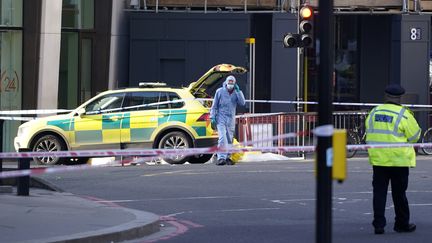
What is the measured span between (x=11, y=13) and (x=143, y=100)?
580 centimetres

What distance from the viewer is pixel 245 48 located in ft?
81.6

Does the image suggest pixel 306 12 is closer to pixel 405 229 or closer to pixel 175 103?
pixel 175 103

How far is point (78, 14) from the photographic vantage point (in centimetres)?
2433

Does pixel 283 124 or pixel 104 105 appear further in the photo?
pixel 283 124

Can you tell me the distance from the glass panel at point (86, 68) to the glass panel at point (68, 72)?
0.20 meters

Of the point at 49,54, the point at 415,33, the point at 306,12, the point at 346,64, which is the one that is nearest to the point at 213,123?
the point at 306,12

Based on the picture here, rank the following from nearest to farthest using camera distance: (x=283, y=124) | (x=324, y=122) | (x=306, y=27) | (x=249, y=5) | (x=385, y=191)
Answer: (x=324, y=122) < (x=385, y=191) < (x=306, y=27) < (x=283, y=124) < (x=249, y=5)

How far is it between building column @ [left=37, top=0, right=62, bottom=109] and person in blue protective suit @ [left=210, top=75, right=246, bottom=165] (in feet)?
21.8

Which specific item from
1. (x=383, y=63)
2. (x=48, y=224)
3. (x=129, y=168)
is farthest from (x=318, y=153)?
(x=383, y=63)

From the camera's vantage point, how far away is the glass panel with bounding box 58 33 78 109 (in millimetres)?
24156

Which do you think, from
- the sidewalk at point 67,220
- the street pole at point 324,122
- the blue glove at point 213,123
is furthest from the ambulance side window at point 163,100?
the street pole at point 324,122

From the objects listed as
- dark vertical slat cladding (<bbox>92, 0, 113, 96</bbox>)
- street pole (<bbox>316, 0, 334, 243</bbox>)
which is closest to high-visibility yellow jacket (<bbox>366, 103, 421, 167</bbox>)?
street pole (<bbox>316, 0, 334, 243</bbox>)

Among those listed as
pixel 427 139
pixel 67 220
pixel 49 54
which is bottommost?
pixel 67 220

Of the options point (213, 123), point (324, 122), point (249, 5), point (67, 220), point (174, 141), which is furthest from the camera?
point (249, 5)
